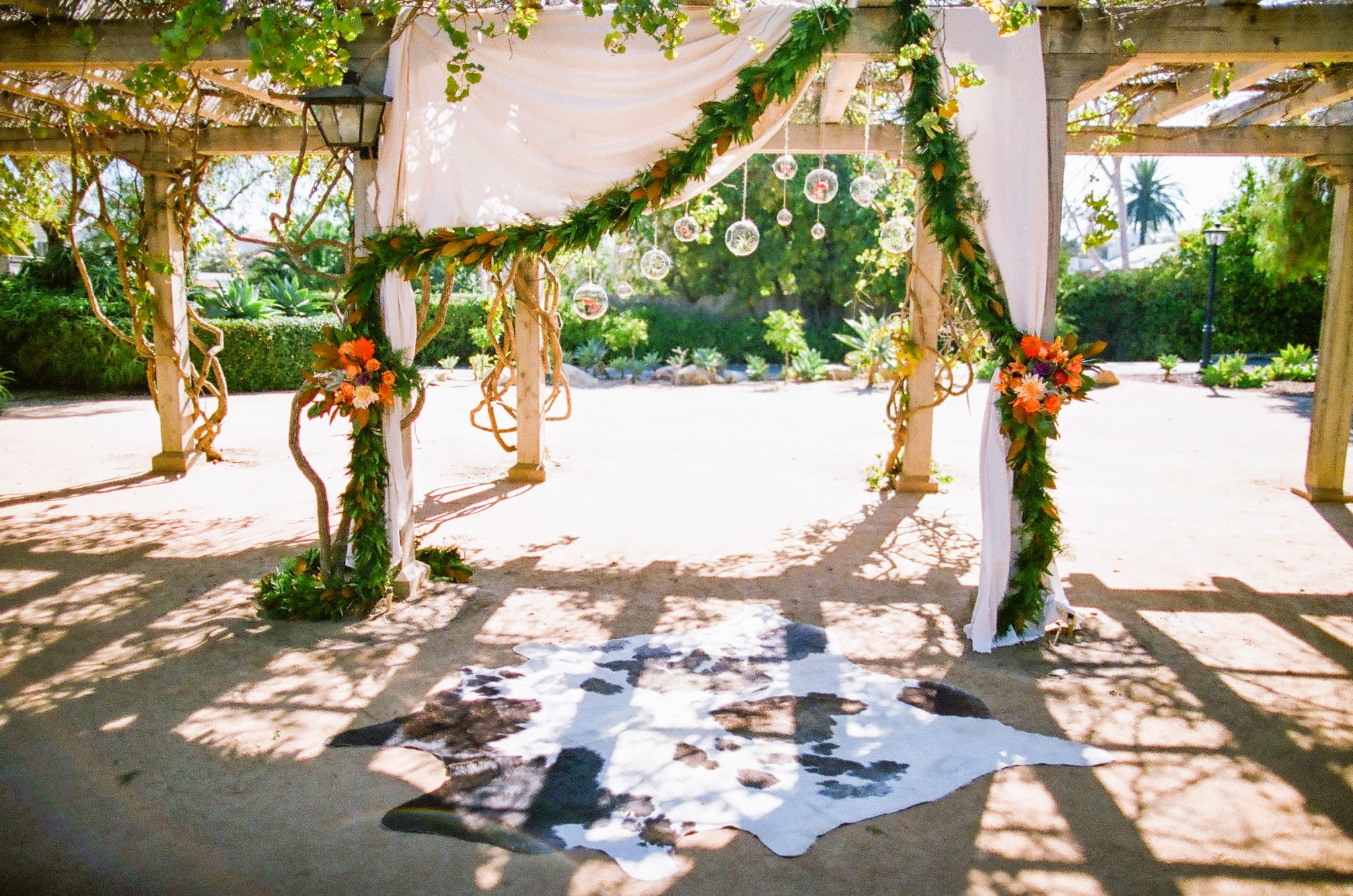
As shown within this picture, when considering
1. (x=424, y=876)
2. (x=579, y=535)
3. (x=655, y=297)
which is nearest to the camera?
(x=424, y=876)

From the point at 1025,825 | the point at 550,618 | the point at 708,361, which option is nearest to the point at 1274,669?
the point at 1025,825

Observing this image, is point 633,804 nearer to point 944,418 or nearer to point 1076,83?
point 1076,83

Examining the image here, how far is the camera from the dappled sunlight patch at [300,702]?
11.5 feet

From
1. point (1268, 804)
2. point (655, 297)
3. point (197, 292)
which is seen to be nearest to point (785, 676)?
point (1268, 804)

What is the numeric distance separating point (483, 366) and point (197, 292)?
4.70 m

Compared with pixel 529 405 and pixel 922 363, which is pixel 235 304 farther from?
pixel 922 363

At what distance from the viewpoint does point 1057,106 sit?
15.1ft

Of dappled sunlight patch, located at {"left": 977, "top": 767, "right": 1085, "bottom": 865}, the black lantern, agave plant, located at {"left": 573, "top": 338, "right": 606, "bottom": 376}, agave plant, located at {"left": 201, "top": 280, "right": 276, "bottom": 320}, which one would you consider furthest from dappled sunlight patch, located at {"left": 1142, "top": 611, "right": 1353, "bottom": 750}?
agave plant, located at {"left": 201, "top": 280, "right": 276, "bottom": 320}

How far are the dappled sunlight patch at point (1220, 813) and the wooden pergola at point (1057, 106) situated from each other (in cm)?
239

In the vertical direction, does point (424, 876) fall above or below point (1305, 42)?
below

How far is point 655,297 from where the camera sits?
2333 cm

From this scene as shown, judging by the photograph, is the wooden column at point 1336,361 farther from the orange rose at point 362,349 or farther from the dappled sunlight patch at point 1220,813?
the orange rose at point 362,349

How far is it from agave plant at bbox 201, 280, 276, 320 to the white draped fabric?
38.1 feet

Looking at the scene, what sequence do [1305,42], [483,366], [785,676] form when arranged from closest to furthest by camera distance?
[785,676] → [1305,42] → [483,366]
